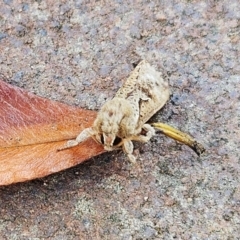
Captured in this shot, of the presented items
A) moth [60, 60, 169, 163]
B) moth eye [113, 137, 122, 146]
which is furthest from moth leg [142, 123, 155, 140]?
moth eye [113, 137, 122, 146]

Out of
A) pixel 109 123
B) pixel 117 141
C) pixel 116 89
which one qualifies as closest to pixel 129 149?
pixel 117 141

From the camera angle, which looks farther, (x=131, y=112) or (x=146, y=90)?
(x=146, y=90)

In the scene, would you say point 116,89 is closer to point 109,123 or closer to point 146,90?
point 146,90

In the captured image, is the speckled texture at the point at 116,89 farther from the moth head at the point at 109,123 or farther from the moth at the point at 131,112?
the moth head at the point at 109,123

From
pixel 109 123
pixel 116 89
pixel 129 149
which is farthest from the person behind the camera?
pixel 116 89

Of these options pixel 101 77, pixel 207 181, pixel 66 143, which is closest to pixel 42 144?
pixel 66 143

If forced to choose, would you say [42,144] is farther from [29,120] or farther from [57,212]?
[57,212]

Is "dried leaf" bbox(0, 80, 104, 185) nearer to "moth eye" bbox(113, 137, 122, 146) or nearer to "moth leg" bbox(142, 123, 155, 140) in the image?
"moth eye" bbox(113, 137, 122, 146)
